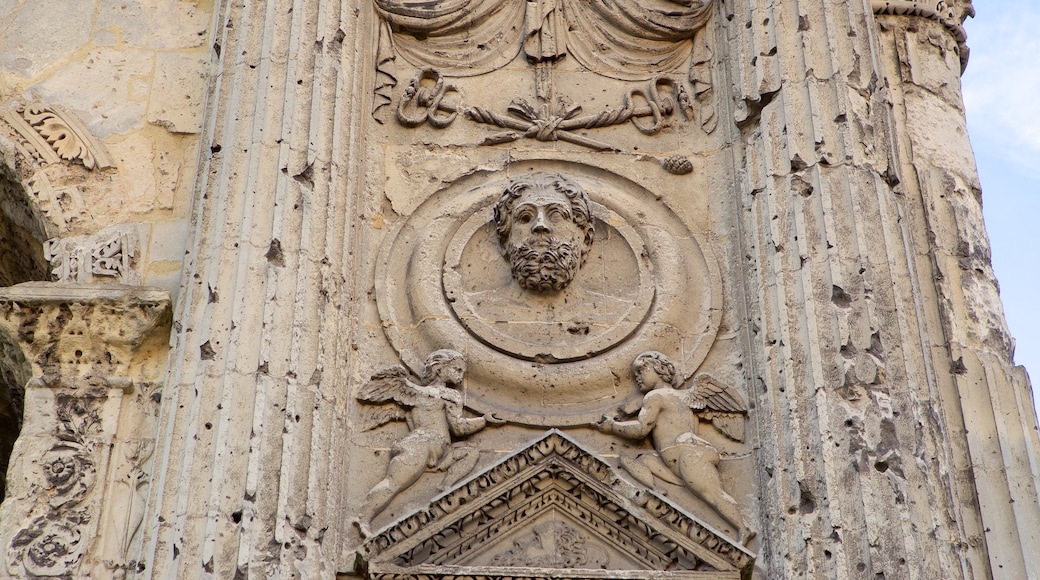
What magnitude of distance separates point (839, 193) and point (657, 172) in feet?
3.53

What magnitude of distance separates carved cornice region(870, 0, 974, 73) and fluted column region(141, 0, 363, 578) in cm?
311

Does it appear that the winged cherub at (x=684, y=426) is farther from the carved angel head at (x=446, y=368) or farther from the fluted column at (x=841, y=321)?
the carved angel head at (x=446, y=368)

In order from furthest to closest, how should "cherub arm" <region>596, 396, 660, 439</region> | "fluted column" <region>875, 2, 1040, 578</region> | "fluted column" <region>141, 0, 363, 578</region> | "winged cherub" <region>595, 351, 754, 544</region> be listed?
"fluted column" <region>875, 2, 1040, 578</region>, "cherub arm" <region>596, 396, 660, 439</region>, "winged cherub" <region>595, 351, 754, 544</region>, "fluted column" <region>141, 0, 363, 578</region>

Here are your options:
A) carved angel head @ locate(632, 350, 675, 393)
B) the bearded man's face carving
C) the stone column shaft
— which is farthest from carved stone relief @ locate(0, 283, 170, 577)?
the stone column shaft

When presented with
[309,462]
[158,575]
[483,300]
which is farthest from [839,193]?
[158,575]

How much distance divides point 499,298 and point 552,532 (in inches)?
52.5

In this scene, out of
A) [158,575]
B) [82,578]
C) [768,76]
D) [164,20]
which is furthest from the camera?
[164,20]

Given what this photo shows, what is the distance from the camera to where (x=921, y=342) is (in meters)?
7.74

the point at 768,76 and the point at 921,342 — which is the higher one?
the point at 768,76

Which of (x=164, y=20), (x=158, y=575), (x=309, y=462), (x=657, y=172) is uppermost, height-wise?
(x=164, y=20)

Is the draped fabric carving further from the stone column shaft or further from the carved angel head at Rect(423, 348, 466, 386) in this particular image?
the carved angel head at Rect(423, 348, 466, 386)

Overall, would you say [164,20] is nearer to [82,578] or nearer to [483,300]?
[483,300]

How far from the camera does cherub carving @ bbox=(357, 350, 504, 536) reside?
7477mm

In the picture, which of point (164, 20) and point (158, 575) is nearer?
point (158, 575)
